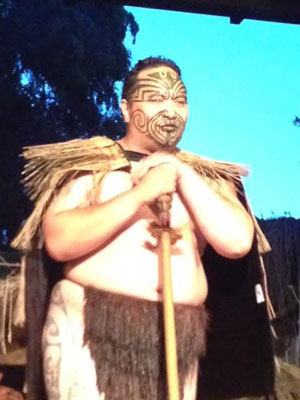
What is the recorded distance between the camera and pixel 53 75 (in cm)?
750

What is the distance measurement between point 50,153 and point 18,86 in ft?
18.5

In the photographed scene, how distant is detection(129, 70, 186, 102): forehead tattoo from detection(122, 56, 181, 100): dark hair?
18 millimetres

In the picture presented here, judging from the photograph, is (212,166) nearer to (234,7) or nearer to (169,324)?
(169,324)

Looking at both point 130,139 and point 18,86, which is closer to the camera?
point 130,139

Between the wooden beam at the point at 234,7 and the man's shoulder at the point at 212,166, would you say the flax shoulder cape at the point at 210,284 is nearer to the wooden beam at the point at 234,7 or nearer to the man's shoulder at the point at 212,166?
the man's shoulder at the point at 212,166

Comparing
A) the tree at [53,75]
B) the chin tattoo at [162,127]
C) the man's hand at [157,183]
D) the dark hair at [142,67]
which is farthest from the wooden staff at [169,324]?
the tree at [53,75]

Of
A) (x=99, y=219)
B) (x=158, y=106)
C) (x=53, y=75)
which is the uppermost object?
(x=53, y=75)

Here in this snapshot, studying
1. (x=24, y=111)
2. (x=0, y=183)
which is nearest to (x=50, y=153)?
(x=0, y=183)

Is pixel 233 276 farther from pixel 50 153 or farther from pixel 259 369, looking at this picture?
pixel 50 153

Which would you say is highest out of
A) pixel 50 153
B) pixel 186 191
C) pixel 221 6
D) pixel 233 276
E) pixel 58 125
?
pixel 58 125

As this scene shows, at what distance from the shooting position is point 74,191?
1812mm

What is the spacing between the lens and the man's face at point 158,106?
1.85m

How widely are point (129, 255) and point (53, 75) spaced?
19.5ft

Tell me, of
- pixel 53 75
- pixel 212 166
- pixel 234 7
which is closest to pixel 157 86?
pixel 212 166
